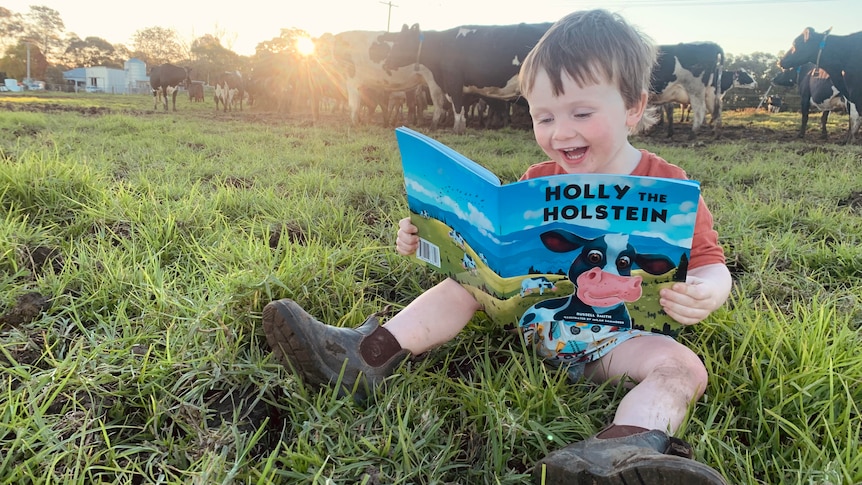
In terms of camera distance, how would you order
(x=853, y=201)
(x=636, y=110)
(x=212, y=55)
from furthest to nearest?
1. (x=212, y=55)
2. (x=853, y=201)
3. (x=636, y=110)

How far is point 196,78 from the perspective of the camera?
19578 millimetres

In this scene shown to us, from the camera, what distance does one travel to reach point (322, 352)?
1.14m

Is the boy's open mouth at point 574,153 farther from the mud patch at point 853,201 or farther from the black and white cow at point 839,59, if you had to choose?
the black and white cow at point 839,59

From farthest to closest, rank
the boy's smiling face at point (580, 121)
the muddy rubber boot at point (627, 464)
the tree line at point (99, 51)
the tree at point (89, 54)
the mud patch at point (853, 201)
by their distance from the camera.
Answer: the tree at point (89, 54)
the tree line at point (99, 51)
the mud patch at point (853, 201)
the boy's smiling face at point (580, 121)
the muddy rubber boot at point (627, 464)

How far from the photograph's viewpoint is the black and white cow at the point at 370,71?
10172 mm

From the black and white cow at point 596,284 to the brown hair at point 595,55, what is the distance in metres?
0.36

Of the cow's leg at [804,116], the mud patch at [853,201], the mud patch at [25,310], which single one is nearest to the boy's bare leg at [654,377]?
the mud patch at [25,310]

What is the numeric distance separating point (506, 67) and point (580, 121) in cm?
872

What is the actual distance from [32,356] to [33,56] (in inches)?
2033

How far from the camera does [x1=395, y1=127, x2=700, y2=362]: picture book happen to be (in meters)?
1.01

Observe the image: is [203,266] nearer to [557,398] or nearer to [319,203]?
[319,203]

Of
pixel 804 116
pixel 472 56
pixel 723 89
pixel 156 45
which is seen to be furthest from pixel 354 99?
pixel 156 45

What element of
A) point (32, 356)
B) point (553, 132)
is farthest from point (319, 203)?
point (553, 132)

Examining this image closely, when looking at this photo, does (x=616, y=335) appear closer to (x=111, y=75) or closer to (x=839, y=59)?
(x=839, y=59)
